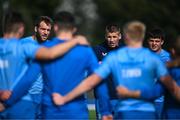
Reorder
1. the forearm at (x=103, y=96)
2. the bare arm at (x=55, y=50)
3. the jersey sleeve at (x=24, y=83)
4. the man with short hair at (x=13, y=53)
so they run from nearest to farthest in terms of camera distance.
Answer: the bare arm at (x=55, y=50) < the man with short hair at (x=13, y=53) < the jersey sleeve at (x=24, y=83) < the forearm at (x=103, y=96)

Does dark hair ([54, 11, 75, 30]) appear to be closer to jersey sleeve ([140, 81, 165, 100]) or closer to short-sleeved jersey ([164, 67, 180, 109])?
jersey sleeve ([140, 81, 165, 100])

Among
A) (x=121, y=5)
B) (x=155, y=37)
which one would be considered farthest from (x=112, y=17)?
(x=155, y=37)

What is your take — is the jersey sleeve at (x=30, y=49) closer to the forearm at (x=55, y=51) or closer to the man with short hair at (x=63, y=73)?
the forearm at (x=55, y=51)

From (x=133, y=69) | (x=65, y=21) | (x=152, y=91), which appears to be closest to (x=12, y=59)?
(x=65, y=21)

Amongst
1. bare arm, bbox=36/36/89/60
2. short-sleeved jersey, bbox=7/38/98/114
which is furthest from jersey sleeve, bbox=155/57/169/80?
bare arm, bbox=36/36/89/60

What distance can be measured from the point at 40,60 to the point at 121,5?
2325 inches

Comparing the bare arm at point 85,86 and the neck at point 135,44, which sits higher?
the neck at point 135,44

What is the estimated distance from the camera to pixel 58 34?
959cm

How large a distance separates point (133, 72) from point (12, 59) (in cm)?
154

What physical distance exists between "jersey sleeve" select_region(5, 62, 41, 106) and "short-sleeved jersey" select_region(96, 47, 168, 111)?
3.08ft

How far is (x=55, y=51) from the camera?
362 inches

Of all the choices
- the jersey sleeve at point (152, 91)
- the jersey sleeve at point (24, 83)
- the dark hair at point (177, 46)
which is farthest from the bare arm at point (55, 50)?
the dark hair at point (177, 46)

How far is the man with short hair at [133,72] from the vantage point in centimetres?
909

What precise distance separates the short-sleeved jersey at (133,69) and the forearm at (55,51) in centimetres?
46
